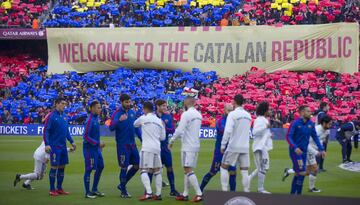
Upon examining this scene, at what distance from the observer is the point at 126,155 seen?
18.1 m

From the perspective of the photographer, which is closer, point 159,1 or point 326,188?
point 326,188

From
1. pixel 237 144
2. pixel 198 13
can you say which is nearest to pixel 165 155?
pixel 237 144

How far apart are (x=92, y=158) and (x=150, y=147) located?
1.52 meters

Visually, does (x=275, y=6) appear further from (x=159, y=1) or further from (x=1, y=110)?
(x=1, y=110)

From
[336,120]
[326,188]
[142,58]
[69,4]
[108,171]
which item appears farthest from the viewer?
[69,4]

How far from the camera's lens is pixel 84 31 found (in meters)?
47.6

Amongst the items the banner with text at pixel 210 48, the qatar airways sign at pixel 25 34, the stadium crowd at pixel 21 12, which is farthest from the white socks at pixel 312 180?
the stadium crowd at pixel 21 12

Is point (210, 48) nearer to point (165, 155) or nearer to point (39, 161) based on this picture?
point (39, 161)

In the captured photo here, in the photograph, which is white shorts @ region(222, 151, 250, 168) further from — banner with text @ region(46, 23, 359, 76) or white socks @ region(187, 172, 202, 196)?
banner with text @ region(46, 23, 359, 76)

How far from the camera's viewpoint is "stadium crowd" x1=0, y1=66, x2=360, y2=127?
4150 cm

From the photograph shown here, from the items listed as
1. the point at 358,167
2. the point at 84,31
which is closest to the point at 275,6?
the point at 84,31

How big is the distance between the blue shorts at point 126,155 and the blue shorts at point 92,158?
18.0 inches

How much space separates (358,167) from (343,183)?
4.04 meters

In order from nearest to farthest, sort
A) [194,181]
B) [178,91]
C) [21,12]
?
[194,181]
[178,91]
[21,12]
